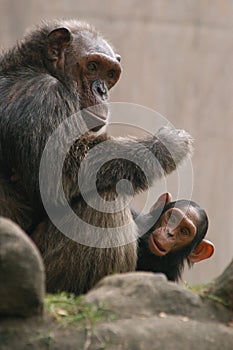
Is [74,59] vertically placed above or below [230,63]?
above

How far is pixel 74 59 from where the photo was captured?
709 centimetres

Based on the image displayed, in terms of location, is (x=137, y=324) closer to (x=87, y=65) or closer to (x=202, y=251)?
(x=202, y=251)

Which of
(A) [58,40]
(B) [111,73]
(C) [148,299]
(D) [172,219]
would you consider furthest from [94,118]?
(C) [148,299]

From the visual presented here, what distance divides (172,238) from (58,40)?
2009mm

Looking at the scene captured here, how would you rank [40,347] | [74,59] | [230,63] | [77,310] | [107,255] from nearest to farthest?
[40,347] → [77,310] → [107,255] → [74,59] → [230,63]

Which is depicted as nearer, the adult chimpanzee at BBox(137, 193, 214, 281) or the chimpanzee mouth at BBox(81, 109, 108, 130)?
the chimpanzee mouth at BBox(81, 109, 108, 130)

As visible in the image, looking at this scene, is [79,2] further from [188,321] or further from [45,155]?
[188,321]

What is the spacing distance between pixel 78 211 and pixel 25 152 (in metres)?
0.62

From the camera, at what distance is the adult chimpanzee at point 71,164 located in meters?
6.21

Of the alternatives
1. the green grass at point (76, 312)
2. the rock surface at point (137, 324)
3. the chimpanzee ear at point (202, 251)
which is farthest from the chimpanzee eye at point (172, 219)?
the green grass at point (76, 312)

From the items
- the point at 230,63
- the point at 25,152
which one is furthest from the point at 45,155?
the point at 230,63

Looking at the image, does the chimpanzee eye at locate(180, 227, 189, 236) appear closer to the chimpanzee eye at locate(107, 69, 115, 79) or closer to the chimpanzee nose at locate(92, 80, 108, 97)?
the chimpanzee nose at locate(92, 80, 108, 97)

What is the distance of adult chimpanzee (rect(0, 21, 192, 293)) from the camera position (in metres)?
6.21

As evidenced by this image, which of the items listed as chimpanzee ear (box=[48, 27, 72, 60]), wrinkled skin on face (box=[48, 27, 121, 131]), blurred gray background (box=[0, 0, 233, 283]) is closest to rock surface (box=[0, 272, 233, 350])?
wrinkled skin on face (box=[48, 27, 121, 131])
